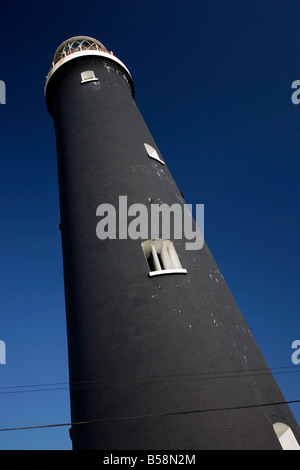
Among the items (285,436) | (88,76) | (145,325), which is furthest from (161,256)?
(88,76)

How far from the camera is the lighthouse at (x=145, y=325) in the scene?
662 centimetres

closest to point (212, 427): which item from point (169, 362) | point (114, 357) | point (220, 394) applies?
point (220, 394)

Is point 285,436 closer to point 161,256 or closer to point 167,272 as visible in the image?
point 167,272

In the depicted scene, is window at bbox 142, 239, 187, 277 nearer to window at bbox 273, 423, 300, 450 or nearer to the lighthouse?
the lighthouse

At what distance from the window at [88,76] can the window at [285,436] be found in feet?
44.8

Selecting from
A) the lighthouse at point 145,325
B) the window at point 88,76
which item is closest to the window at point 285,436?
the lighthouse at point 145,325

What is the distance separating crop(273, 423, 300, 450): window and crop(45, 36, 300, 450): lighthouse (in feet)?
0.07

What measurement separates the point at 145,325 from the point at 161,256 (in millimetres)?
2292

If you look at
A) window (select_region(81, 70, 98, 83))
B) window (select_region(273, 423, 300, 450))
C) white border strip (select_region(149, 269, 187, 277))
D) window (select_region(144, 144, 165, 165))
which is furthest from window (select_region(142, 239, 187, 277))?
window (select_region(81, 70, 98, 83))

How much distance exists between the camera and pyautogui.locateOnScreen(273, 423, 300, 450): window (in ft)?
22.4

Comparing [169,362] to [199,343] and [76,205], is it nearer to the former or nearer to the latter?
[199,343]

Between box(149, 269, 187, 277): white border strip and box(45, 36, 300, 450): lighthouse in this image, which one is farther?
box(149, 269, 187, 277): white border strip

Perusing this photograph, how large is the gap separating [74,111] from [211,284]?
881 cm

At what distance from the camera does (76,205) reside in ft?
36.1
